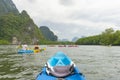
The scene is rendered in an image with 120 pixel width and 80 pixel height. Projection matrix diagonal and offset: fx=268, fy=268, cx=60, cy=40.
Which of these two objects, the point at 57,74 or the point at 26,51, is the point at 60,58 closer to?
the point at 57,74

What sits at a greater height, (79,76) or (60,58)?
(60,58)

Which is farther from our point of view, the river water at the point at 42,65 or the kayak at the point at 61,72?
the river water at the point at 42,65

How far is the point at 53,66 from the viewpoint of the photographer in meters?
17.8

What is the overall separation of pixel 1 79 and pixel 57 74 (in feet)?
30.8

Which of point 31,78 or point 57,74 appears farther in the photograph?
point 31,78

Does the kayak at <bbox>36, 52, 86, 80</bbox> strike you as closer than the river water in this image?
Yes

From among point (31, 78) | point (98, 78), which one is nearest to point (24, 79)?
point (31, 78)

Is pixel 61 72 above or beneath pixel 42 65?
above

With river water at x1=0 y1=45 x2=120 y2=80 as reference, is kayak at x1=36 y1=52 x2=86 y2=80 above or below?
above

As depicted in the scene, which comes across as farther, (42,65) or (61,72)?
(42,65)

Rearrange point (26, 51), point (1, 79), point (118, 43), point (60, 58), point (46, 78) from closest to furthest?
point (46, 78) < point (60, 58) < point (1, 79) < point (26, 51) < point (118, 43)

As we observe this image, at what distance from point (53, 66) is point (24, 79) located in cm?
799

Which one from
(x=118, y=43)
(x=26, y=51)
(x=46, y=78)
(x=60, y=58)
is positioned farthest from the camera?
(x=118, y=43)

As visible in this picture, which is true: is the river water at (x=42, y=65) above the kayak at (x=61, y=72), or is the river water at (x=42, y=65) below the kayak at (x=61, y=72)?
below
